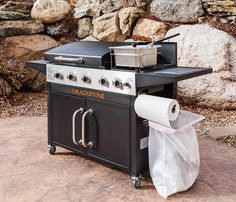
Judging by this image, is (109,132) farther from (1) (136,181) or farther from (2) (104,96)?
(1) (136,181)

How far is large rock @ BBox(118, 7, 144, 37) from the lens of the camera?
5.18 m

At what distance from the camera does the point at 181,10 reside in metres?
4.98

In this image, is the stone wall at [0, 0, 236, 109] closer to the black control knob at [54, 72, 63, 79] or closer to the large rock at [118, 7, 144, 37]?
the large rock at [118, 7, 144, 37]

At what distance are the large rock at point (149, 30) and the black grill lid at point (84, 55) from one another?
2247 mm

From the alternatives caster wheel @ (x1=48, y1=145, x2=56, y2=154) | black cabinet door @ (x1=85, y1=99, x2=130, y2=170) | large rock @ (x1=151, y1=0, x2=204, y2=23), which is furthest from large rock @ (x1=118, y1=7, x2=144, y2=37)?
black cabinet door @ (x1=85, y1=99, x2=130, y2=170)

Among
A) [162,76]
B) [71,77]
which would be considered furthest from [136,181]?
[71,77]

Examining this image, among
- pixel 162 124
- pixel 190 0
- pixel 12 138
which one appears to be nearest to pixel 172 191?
pixel 162 124

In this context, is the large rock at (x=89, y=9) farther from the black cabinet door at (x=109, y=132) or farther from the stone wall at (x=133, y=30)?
the black cabinet door at (x=109, y=132)

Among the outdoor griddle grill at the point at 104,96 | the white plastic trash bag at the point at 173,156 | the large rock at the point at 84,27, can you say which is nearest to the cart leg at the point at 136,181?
the outdoor griddle grill at the point at 104,96

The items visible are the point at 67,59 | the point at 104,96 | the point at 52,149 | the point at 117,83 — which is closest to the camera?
the point at 117,83

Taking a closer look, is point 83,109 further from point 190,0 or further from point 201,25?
point 190,0

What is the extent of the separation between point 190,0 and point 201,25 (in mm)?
475

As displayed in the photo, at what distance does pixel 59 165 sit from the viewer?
2.92 m

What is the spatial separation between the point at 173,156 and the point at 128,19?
130 inches
